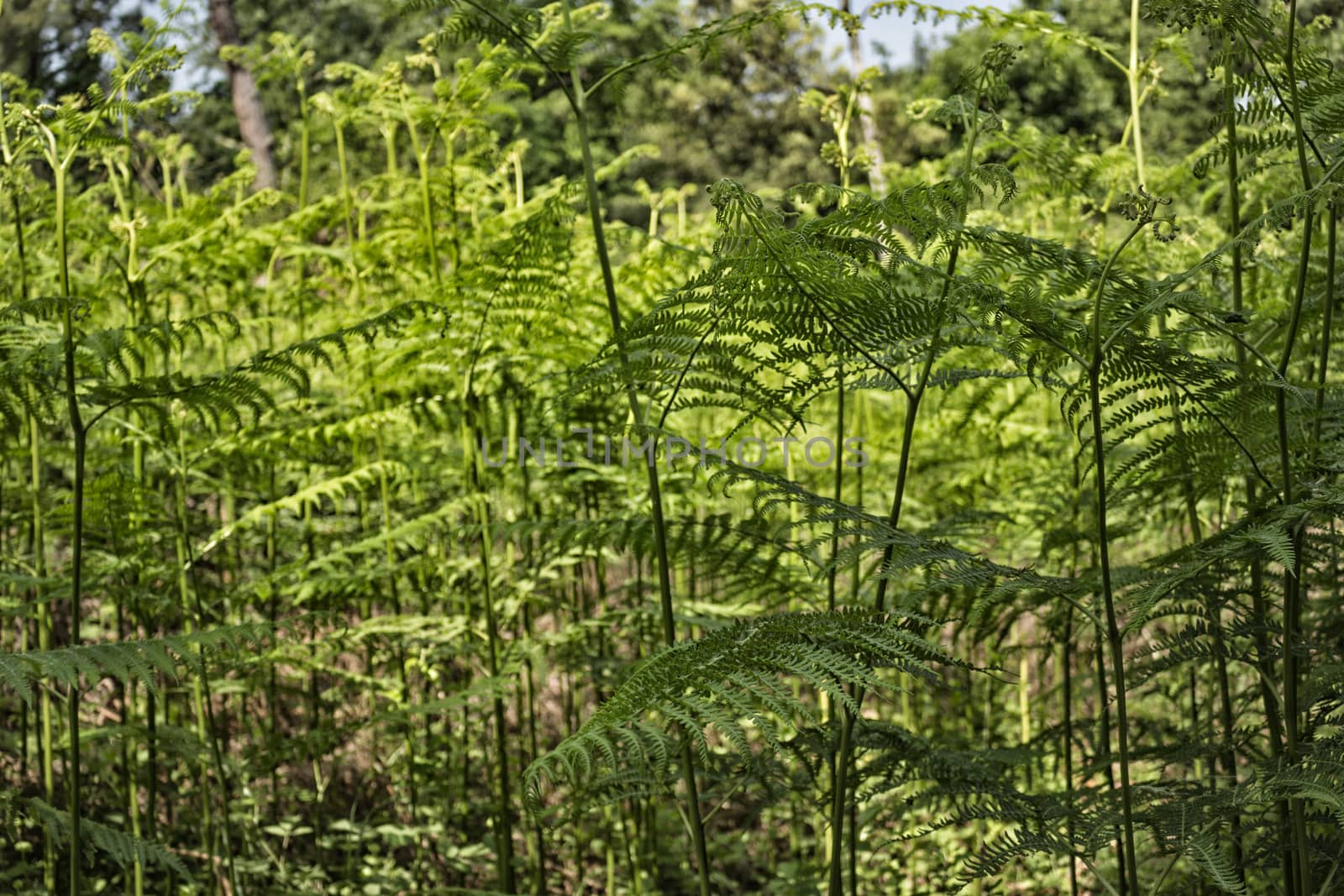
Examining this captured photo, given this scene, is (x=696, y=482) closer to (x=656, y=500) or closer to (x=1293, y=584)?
(x=656, y=500)

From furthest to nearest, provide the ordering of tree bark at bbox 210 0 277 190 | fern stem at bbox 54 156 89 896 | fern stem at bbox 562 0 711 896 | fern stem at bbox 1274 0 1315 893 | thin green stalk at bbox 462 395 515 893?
tree bark at bbox 210 0 277 190 → thin green stalk at bbox 462 395 515 893 → fern stem at bbox 54 156 89 896 → fern stem at bbox 562 0 711 896 → fern stem at bbox 1274 0 1315 893

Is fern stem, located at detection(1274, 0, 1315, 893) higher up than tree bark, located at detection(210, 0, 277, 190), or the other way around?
tree bark, located at detection(210, 0, 277, 190)

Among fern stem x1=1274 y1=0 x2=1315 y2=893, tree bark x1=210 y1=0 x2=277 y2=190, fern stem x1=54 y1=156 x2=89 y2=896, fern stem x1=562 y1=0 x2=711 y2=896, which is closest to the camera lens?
fern stem x1=1274 y1=0 x2=1315 y2=893

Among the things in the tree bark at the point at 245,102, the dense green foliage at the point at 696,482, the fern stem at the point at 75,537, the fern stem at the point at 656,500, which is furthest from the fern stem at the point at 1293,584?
the tree bark at the point at 245,102

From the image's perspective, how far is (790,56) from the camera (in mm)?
20828

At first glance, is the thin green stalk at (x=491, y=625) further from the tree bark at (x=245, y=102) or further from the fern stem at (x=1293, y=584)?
the tree bark at (x=245, y=102)

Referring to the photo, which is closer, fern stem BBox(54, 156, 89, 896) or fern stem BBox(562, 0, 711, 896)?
fern stem BBox(562, 0, 711, 896)

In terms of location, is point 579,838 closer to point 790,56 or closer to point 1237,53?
point 1237,53

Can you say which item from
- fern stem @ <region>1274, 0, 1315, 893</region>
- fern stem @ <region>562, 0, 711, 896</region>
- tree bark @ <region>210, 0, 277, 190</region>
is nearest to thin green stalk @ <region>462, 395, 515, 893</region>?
fern stem @ <region>562, 0, 711, 896</region>

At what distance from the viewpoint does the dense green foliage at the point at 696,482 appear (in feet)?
4.06

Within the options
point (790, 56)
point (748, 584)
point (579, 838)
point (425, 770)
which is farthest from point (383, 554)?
point (790, 56)

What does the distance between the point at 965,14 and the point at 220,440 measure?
174 cm

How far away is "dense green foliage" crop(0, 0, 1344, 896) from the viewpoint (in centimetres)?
124

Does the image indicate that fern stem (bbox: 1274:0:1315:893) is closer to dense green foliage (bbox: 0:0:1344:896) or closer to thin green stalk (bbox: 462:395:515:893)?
dense green foliage (bbox: 0:0:1344:896)
